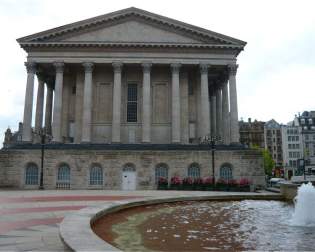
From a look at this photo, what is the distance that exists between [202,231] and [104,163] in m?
29.0

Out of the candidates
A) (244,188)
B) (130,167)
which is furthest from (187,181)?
(130,167)

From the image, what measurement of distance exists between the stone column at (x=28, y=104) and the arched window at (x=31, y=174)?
5.34 metres

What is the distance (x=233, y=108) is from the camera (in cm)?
4534

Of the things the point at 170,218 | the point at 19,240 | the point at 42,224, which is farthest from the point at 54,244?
the point at 170,218

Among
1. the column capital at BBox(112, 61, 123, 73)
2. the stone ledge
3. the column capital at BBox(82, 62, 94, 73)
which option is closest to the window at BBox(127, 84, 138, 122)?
the column capital at BBox(112, 61, 123, 73)

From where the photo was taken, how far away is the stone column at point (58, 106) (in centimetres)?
4388

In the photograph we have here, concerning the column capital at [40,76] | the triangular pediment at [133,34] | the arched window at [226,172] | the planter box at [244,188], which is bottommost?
the planter box at [244,188]

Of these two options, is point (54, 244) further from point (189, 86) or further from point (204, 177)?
point (189, 86)

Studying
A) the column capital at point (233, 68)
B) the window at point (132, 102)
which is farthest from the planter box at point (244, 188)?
the window at point (132, 102)

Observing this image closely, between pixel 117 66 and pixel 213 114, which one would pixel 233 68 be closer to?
pixel 213 114

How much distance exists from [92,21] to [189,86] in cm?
1626

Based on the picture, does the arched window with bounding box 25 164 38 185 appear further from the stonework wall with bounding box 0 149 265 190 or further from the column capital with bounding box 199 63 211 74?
the column capital with bounding box 199 63 211 74

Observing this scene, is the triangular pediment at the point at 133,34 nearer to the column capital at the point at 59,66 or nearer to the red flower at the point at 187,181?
the column capital at the point at 59,66

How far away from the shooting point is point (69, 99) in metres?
49.0
